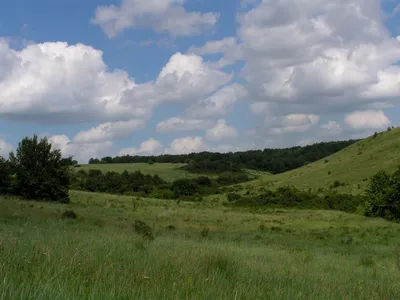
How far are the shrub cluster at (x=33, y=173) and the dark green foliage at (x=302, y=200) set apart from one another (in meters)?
30.7

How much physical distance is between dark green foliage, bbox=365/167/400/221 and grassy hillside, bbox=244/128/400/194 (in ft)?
56.5

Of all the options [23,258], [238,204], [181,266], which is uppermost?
[23,258]

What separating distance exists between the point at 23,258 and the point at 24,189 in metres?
41.7

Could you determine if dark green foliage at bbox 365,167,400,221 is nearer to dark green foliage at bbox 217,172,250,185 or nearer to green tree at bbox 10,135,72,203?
green tree at bbox 10,135,72,203

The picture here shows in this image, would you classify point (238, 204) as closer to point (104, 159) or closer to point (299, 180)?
point (299, 180)

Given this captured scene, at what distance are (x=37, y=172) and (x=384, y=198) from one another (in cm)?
3607

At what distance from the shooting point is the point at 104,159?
179 meters

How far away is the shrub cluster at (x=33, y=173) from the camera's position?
141 ft

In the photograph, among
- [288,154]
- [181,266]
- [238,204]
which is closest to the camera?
[181,266]

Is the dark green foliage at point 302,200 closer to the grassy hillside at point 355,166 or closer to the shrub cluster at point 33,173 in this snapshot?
the grassy hillside at point 355,166

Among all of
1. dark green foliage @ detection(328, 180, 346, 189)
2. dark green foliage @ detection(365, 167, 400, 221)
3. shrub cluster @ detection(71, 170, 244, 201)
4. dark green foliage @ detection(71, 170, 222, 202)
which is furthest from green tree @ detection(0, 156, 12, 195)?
dark green foliage @ detection(328, 180, 346, 189)

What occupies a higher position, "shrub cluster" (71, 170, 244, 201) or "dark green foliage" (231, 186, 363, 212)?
"shrub cluster" (71, 170, 244, 201)

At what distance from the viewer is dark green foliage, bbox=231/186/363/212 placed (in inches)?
2201

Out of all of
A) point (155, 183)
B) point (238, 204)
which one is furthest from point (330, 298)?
point (155, 183)
